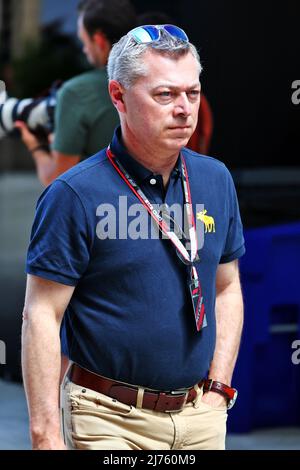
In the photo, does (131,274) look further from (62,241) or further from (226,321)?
(226,321)

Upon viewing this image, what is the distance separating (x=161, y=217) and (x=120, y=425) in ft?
1.82

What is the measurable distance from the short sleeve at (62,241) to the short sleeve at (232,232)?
0.49 meters

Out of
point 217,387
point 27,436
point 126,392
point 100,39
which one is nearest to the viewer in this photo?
point 126,392

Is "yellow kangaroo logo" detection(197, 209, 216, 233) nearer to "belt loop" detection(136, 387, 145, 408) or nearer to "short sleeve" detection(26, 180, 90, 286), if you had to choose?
"short sleeve" detection(26, 180, 90, 286)

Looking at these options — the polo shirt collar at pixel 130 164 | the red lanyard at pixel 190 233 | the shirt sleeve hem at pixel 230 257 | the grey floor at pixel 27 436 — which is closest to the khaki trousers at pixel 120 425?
the red lanyard at pixel 190 233

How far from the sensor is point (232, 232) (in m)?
3.08

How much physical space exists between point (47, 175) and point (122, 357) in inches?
86.6

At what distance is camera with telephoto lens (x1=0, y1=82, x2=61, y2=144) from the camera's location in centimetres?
500

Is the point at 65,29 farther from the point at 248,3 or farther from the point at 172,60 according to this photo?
the point at 172,60

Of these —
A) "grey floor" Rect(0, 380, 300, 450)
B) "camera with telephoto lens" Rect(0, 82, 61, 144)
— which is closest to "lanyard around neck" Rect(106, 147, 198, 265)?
"camera with telephoto lens" Rect(0, 82, 61, 144)

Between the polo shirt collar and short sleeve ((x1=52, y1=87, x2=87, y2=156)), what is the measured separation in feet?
5.58

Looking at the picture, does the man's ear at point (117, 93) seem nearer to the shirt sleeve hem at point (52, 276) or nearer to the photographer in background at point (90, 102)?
the shirt sleeve hem at point (52, 276)

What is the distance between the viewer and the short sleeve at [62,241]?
2721 mm

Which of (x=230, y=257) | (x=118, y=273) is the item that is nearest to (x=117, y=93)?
(x=118, y=273)
